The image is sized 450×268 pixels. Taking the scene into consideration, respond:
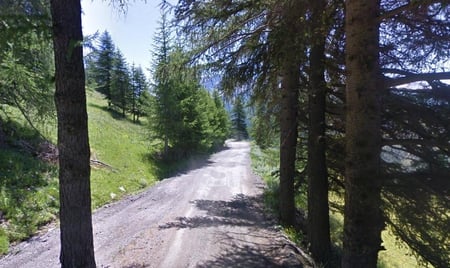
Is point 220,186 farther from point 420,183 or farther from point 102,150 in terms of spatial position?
point 420,183

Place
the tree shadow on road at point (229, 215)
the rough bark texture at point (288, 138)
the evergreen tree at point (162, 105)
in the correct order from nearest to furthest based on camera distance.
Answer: the rough bark texture at point (288, 138), the tree shadow on road at point (229, 215), the evergreen tree at point (162, 105)

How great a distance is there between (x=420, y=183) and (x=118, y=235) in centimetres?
618

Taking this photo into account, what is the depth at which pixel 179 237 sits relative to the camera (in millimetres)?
6879

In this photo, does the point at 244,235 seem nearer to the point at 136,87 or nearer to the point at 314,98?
the point at 314,98

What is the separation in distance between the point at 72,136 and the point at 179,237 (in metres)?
4.38

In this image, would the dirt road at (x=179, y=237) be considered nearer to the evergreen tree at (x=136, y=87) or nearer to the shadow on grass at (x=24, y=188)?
the shadow on grass at (x=24, y=188)

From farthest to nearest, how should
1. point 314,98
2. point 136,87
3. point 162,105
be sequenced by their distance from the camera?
point 136,87 → point 162,105 → point 314,98

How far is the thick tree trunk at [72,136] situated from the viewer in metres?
3.10

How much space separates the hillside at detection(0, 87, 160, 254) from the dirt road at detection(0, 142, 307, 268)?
65cm

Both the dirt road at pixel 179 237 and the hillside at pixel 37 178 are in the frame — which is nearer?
the dirt road at pixel 179 237

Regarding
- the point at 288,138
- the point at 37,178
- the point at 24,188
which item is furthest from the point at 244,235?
the point at 37,178

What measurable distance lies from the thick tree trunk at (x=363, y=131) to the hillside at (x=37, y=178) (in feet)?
21.7

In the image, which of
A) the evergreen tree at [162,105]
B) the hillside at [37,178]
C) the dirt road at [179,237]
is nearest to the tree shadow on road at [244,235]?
the dirt road at [179,237]

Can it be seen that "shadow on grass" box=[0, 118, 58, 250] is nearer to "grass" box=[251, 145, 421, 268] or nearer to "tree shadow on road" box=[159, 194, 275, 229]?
"tree shadow on road" box=[159, 194, 275, 229]
